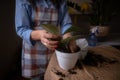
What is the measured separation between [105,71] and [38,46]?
44cm

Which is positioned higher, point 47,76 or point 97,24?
point 97,24

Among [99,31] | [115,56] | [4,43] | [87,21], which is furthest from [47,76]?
[87,21]

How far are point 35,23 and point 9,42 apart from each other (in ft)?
2.19

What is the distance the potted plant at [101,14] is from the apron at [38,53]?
2.53ft

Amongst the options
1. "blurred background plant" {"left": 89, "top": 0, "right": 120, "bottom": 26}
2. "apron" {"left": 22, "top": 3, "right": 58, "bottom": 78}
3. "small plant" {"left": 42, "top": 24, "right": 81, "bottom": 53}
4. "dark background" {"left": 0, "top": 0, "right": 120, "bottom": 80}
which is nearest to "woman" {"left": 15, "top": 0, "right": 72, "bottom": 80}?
"apron" {"left": 22, "top": 3, "right": 58, "bottom": 78}

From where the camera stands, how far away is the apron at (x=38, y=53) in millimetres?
1038

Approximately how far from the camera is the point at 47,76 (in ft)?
2.71

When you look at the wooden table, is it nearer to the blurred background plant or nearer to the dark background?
the dark background

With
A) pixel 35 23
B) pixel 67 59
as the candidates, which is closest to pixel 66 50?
pixel 67 59

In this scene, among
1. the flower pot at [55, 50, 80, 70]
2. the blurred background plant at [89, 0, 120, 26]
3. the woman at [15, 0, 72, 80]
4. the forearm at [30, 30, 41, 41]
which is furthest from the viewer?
the blurred background plant at [89, 0, 120, 26]

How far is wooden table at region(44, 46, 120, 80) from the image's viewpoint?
29.3 inches

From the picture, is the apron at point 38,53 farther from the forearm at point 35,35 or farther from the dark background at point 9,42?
the dark background at point 9,42

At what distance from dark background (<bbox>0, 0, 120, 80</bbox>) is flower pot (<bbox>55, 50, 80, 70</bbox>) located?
2.55ft

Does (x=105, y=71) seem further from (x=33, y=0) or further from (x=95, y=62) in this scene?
(x=33, y=0)
